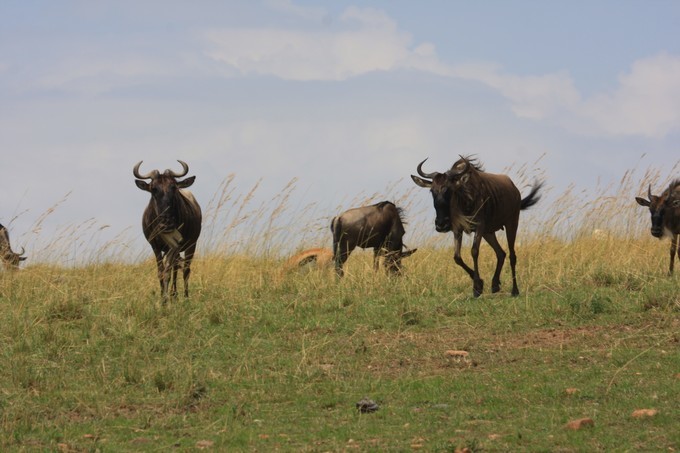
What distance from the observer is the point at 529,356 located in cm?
837

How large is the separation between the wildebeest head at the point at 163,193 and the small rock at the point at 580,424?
21.1 feet

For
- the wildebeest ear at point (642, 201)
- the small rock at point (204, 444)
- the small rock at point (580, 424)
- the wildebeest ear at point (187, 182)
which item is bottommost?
the small rock at point (204, 444)

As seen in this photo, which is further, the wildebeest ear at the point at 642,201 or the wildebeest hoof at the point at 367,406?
the wildebeest ear at the point at 642,201

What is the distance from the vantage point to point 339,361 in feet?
27.5

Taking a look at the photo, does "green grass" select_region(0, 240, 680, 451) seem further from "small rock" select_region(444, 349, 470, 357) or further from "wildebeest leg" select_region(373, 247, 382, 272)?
"wildebeest leg" select_region(373, 247, 382, 272)

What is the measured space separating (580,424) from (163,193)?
6.65 m

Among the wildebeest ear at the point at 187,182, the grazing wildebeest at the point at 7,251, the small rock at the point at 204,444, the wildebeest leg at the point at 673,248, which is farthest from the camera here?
the grazing wildebeest at the point at 7,251

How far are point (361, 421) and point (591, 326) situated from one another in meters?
3.72

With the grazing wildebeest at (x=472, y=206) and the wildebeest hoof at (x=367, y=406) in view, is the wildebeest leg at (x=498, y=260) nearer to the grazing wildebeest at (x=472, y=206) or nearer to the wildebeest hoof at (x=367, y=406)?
the grazing wildebeest at (x=472, y=206)

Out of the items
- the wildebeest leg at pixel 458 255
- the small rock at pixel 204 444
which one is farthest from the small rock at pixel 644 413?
the wildebeest leg at pixel 458 255

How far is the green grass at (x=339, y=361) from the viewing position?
627 cm

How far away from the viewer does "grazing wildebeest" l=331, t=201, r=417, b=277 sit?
1440 centimetres

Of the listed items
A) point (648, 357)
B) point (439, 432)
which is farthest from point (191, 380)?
point (648, 357)

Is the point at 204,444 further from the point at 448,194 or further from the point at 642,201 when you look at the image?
the point at 642,201
